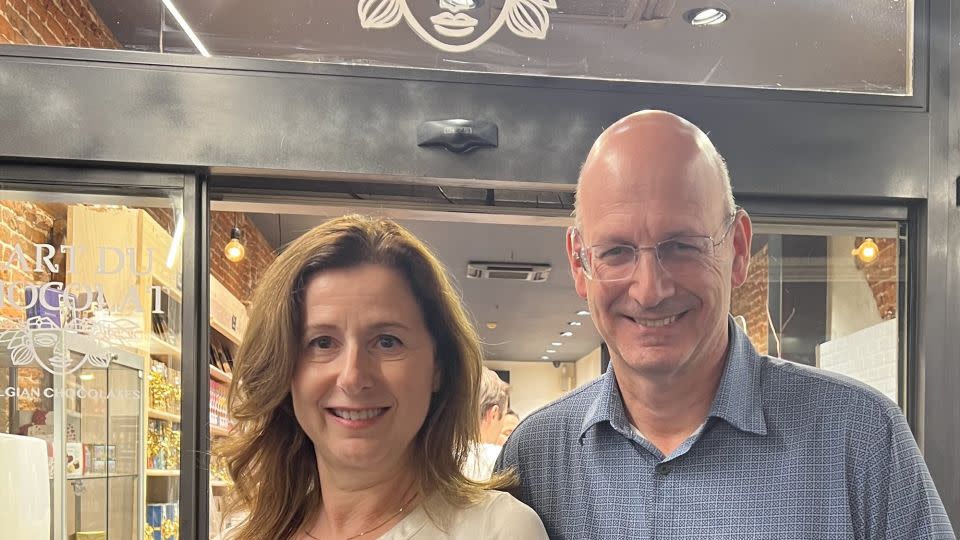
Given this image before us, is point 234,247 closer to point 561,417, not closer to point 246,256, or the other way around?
point 246,256

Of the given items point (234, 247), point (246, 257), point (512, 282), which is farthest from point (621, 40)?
point (512, 282)

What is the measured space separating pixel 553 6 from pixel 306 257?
5.08 ft

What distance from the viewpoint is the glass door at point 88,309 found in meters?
2.79

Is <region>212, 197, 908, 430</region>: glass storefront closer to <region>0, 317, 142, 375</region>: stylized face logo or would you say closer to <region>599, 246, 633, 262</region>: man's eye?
<region>0, 317, 142, 375</region>: stylized face logo

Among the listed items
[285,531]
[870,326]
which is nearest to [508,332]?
[870,326]

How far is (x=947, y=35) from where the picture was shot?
2.97m

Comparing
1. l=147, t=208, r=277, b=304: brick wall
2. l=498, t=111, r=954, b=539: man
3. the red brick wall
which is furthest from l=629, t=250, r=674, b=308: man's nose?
the red brick wall

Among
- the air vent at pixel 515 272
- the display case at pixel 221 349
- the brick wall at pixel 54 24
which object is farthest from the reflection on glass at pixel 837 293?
the air vent at pixel 515 272

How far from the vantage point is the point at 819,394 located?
1.71 m

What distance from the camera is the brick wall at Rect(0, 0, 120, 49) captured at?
2.80m

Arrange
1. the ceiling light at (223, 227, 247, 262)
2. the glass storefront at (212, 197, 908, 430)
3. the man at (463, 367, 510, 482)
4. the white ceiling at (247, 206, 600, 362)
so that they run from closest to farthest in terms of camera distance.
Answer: the glass storefront at (212, 197, 908, 430)
the man at (463, 367, 510, 482)
the ceiling light at (223, 227, 247, 262)
the white ceiling at (247, 206, 600, 362)

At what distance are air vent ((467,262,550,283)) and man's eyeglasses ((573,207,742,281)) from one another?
5.93 metres

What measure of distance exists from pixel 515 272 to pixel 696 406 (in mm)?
6793

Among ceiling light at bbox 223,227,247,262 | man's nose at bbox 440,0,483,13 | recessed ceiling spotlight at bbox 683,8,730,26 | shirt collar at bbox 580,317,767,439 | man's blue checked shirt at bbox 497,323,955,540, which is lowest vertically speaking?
man's blue checked shirt at bbox 497,323,955,540
